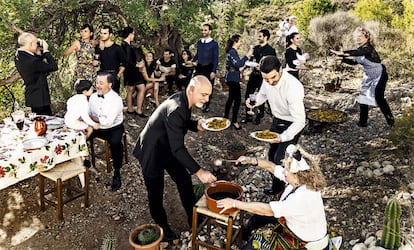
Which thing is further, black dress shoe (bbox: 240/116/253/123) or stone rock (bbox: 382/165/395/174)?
black dress shoe (bbox: 240/116/253/123)

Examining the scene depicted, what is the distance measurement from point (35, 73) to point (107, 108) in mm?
1184

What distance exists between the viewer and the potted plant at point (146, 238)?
3627 mm

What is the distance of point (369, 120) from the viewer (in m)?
6.85

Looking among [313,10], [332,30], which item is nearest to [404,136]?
[332,30]

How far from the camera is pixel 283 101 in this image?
4180mm

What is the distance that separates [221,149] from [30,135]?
325cm

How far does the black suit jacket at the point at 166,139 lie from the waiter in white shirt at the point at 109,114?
1228mm

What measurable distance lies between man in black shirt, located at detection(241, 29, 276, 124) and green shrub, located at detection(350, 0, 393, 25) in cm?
675

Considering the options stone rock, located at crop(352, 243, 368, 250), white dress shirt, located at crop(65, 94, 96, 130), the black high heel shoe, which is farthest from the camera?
stone rock, located at crop(352, 243, 368, 250)

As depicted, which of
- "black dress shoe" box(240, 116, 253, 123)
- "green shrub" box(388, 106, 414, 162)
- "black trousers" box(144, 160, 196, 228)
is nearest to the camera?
"black trousers" box(144, 160, 196, 228)

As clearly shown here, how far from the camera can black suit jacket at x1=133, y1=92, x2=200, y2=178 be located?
3473mm

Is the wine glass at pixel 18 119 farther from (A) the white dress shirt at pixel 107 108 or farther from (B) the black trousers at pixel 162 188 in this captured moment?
(B) the black trousers at pixel 162 188

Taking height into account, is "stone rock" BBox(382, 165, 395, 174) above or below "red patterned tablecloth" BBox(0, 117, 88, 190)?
below

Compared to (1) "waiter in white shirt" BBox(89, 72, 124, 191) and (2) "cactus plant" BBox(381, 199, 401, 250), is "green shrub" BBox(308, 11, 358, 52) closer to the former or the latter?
(1) "waiter in white shirt" BBox(89, 72, 124, 191)
